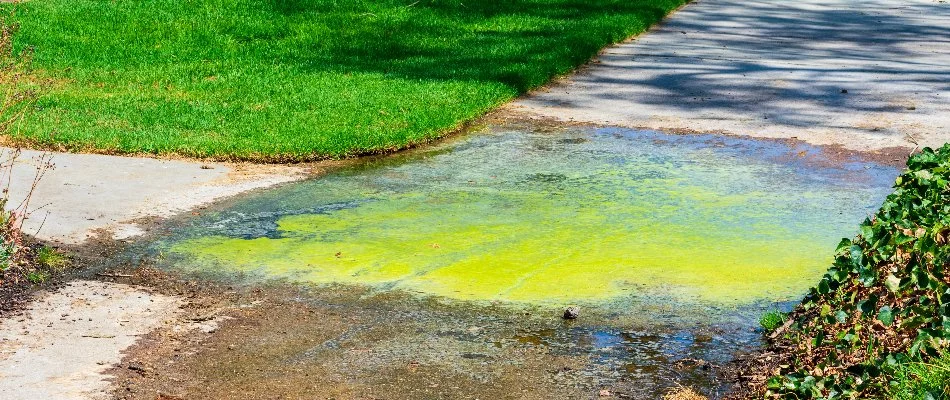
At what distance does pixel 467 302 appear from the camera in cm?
621

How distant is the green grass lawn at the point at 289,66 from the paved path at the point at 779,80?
2.14 feet

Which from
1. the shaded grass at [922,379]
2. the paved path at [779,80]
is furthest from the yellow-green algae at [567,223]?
the shaded grass at [922,379]

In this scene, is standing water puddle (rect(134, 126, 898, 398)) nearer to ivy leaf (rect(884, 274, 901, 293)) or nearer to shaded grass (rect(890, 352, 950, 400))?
ivy leaf (rect(884, 274, 901, 293))

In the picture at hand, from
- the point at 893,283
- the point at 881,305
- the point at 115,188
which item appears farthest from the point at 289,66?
the point at 893,283

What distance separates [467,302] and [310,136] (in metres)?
3.98

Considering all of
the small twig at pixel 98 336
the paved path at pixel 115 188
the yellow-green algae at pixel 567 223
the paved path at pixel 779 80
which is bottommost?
the paved path at pixel 779 80

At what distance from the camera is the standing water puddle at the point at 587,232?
6.14m

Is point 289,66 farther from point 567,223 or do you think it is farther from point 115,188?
point 567,223

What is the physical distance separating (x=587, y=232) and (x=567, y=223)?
0.75 ft

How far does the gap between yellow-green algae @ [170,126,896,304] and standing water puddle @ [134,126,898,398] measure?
16mm

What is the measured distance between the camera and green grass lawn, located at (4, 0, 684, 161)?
32.5ft

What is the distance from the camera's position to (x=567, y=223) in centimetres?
769

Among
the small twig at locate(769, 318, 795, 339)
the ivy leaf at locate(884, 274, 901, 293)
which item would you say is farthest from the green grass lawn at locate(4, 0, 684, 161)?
the ivy leaf at locate(884, 274, 901, 293)

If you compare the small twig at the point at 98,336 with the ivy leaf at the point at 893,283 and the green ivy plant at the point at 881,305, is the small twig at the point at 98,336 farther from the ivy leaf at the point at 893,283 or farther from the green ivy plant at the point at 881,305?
the ivy leaf at the point at 893,283
